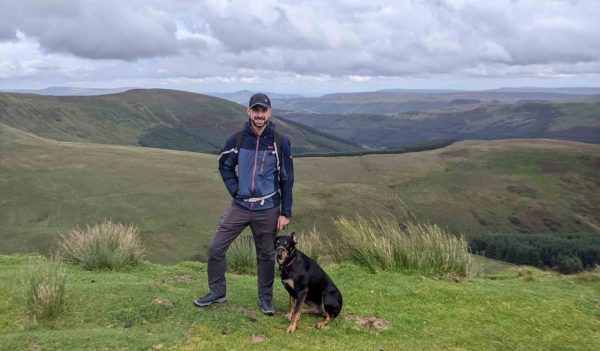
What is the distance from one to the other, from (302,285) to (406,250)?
4.40 meters

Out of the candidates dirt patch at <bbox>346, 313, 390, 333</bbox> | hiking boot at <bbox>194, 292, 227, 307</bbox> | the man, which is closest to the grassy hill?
hiking boot at <bbox>194, 292, 227, 307</bbox>

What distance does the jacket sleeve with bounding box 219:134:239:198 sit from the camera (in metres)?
6.88

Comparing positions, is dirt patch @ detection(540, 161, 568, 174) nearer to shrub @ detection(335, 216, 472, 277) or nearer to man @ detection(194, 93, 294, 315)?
shrub @ detection(335, 216, 472, 277)

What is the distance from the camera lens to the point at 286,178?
6980mm

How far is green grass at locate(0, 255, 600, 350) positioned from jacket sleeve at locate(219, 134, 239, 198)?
73.4 inches

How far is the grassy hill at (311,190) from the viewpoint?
61094 millimetres

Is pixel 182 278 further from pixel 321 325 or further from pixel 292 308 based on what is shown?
pixel 321 325

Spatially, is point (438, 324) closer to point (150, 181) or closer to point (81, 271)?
point (81, 271)

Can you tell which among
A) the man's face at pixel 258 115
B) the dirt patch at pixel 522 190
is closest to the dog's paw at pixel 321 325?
the man's face at pixel 258 115

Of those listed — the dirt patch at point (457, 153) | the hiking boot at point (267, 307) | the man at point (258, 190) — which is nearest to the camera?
the man at point (258, 190)

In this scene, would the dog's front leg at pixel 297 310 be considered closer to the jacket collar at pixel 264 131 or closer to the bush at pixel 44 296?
the jacket collar at pixel 264 131

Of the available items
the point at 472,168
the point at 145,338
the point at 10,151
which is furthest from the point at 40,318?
the point at 472,168

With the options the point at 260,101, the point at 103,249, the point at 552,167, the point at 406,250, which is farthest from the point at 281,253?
the point at 552,167

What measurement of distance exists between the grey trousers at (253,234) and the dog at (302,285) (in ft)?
1.31
